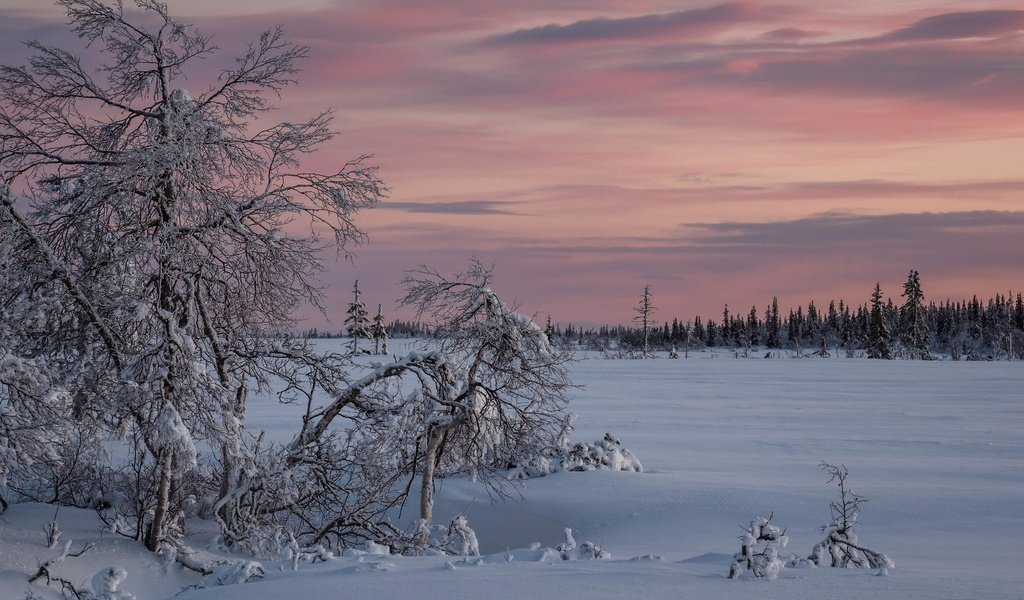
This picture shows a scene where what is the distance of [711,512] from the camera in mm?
14555

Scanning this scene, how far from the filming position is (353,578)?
22.0 feet

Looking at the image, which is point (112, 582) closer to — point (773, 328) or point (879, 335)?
point (879, 335)

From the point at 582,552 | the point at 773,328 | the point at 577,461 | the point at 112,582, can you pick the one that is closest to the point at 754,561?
the point at 582,552

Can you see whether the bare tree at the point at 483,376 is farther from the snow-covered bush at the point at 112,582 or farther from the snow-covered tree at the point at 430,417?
the snow-covered bush at the point at 112,582

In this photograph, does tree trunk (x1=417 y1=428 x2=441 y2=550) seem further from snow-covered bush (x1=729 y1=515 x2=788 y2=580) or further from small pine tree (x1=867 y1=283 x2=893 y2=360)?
small pine tree (x1=867 y1=283 x2=893 y2=360)

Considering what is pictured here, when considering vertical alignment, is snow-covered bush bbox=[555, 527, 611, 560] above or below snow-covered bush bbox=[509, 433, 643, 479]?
above

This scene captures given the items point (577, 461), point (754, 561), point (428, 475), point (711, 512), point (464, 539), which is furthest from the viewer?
point (577, 461)

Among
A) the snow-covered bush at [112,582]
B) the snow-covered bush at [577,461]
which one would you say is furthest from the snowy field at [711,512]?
the snow-covered bush at [112,582]

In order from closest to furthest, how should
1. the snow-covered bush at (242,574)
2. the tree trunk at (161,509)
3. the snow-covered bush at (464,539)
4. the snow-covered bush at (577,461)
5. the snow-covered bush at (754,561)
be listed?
the snow-covered bush at (754,561), the snow-covered bush at (242,574), the snow-covered bush at (464,539), the tree trunk at (161,509), the snow-covered bush at (577,461)

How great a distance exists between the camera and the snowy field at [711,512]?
21.0ft

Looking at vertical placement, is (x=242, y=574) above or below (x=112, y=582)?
above

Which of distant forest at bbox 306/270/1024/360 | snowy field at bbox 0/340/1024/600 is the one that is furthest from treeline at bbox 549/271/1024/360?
snowy field at bbox 0/340/1024/600

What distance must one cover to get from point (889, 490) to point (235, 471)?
10501 mm

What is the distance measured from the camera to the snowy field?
21.0ft
